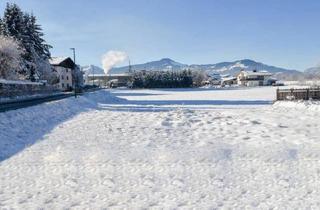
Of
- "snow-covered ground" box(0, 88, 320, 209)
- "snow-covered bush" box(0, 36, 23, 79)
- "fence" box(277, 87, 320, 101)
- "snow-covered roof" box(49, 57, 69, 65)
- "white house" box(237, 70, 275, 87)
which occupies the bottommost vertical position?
"snow-covered ground" box(0, 88, 320, 209)

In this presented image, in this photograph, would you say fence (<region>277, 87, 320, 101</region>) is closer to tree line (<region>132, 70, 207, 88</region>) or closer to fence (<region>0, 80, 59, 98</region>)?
fence (<region>0, 80, 59, 98</region>)

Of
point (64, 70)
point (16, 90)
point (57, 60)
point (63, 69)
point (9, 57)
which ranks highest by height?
point (57, 60)

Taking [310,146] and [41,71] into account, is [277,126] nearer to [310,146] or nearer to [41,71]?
[310,146]

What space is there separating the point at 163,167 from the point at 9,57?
48487 millimetres

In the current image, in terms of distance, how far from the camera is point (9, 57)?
53.7 m

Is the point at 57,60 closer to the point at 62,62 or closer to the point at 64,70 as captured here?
→ the point at 62,62

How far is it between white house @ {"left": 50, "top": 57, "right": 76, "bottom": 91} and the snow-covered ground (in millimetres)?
83050

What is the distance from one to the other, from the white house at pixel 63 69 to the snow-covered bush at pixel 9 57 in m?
40.2

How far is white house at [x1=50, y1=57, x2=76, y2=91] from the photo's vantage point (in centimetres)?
9781

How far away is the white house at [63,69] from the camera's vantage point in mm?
97812

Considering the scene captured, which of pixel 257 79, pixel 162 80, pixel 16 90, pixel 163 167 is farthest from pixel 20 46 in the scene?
pixel 257 79

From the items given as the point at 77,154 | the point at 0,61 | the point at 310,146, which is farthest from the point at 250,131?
the point at 0,61

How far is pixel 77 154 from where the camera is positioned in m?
12.6

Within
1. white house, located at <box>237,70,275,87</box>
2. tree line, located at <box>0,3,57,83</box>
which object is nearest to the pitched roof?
tree line, located at <box>0,3,57,83</box>
